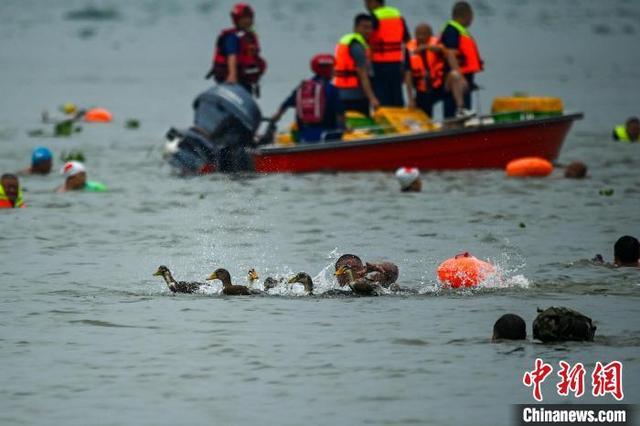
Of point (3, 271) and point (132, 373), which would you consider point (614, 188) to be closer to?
point (3, 271)

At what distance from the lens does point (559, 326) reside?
42.7 feet

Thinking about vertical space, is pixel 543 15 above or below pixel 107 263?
above

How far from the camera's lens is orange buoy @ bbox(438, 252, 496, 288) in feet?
51.6

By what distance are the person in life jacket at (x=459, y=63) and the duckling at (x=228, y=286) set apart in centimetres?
1033

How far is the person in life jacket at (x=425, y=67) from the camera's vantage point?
25.9m

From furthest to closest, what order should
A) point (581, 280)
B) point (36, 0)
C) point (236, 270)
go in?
point (36, 0) → point (236, 270) → point (581, 280)

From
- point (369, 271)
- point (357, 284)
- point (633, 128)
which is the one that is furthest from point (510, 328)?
point (633, 128)

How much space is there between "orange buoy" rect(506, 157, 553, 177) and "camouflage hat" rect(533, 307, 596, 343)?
12.8m

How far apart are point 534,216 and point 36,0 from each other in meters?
77.9

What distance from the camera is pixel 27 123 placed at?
3938 cm

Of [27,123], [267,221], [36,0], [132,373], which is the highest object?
[36,0]

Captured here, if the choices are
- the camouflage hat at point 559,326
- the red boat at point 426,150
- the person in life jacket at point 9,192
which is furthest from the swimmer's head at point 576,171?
the camouflage hat at point 559,326

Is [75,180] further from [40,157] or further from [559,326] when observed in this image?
[559,326]

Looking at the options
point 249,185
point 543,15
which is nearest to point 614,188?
point 249,185
